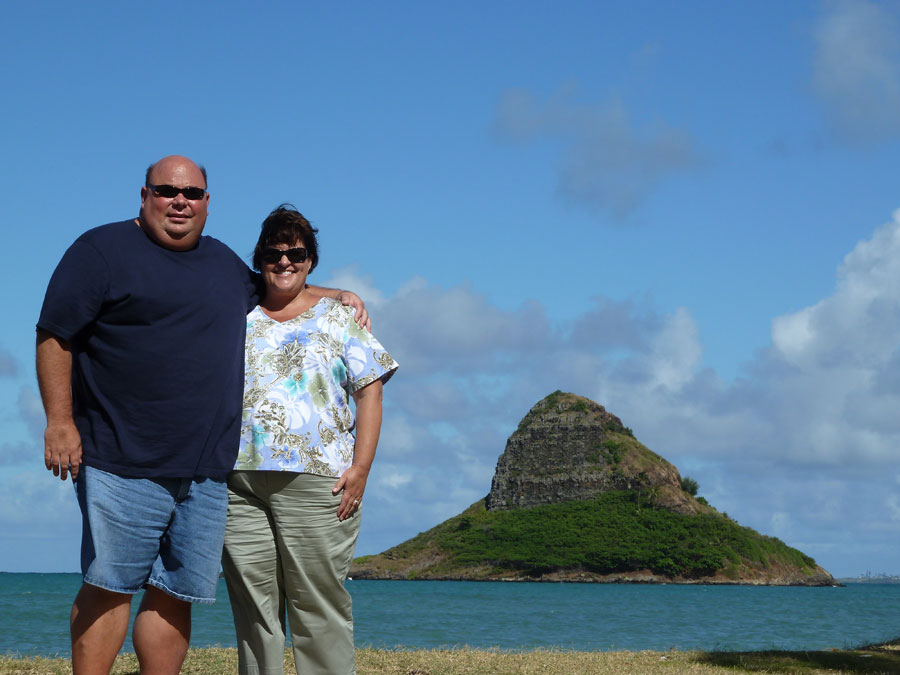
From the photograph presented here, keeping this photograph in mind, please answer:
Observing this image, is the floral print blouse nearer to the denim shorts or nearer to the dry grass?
the denim shorts

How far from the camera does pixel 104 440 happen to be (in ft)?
11.8

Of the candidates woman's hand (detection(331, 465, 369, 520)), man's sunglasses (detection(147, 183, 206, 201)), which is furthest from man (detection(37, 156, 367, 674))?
woman's hand (detection(331, 465, 369, 520))

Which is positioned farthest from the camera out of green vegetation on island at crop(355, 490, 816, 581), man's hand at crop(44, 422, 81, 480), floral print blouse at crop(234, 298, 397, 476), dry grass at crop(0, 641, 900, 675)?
green vegetation on island at crop(355, 490, 816, 581)

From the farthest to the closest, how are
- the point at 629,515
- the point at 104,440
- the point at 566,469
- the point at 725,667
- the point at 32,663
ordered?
the point at 566,469, the point at 629,515, the point at 725,667, the point at 32,663, the point at 104,440

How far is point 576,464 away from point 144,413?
10737 cm

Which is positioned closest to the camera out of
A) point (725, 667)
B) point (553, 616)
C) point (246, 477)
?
point (246, 477)

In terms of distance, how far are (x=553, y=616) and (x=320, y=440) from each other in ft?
112

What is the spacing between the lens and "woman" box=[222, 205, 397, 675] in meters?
4.13

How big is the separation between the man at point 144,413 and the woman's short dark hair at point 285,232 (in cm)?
49

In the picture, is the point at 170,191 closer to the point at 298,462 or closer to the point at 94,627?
the point at 298,462

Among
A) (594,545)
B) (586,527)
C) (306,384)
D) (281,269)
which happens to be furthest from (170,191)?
(586,527)

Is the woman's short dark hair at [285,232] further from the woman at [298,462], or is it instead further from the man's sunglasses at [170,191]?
the man's sunglasses at [170,191]

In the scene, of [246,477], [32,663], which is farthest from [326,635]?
[32,663]

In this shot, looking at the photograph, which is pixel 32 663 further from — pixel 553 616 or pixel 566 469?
pixel 566 469
